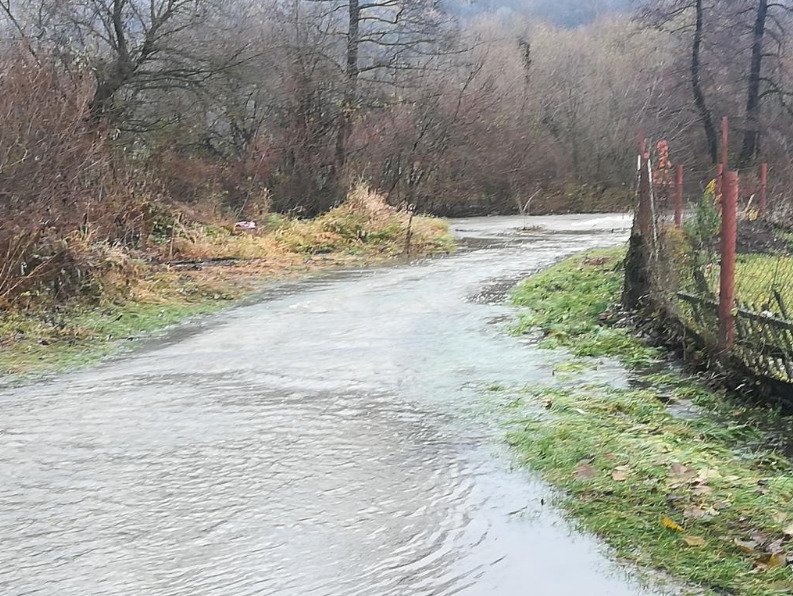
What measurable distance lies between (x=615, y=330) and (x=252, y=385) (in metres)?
4.30

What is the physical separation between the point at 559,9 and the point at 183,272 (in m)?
54.0

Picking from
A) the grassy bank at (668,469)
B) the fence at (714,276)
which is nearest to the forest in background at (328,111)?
the fence at (714,276)

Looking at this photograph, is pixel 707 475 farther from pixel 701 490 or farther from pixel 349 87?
pixel 349 87

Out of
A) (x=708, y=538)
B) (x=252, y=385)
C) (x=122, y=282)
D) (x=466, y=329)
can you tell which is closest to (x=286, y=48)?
(x=122, y=282)

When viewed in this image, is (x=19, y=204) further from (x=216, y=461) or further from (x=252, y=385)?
(x=216, y=461)

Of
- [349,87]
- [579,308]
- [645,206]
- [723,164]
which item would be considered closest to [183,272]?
[579,308]

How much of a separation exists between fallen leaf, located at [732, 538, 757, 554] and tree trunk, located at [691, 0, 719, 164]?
34359 mm

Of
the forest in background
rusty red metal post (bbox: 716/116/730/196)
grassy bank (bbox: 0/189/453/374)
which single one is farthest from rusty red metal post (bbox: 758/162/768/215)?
grassy bank (bbox: 0/189/453/374)

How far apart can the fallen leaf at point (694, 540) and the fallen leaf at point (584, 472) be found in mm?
1026

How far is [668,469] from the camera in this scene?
5.46m

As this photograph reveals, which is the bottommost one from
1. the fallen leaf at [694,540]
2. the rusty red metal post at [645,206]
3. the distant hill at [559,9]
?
the fallen leaf at [694,540]

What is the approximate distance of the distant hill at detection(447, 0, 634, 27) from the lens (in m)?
59.8

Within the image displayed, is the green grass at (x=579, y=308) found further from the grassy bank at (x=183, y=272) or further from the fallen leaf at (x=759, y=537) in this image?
the grassy bank at (x=183, y=272)

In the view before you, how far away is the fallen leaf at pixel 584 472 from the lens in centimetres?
547
